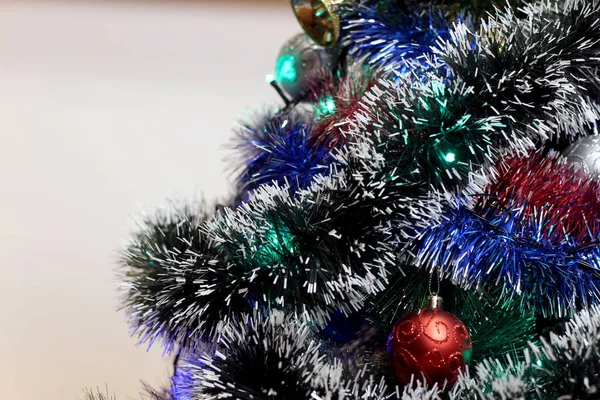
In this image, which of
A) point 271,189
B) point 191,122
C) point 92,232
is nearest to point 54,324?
point 92,232

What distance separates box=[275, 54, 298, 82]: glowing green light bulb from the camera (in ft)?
1.53

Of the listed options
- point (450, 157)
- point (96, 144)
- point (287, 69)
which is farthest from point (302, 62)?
point (96, 144)

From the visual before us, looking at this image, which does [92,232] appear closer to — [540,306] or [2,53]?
[2,53]

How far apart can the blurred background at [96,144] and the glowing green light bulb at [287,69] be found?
0.67ft

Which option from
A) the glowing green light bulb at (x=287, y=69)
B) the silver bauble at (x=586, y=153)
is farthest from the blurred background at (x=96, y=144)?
the silver bauble at (x=586, y=153)

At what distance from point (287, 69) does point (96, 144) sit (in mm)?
408

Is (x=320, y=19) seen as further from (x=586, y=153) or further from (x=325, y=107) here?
(x=586, y=153)

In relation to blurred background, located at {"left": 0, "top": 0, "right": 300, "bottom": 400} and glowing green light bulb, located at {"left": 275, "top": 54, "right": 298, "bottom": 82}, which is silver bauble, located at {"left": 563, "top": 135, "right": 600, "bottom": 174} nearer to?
glowing green light bulb, located at {"left": 275, "top": 54, "right": 298, "bottom": 82}

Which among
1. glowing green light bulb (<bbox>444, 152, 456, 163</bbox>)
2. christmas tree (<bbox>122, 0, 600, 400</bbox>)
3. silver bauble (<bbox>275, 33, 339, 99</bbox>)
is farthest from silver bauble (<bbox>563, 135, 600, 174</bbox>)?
silver bauble (<bbox>275, 33, 339, 99</bbox>)

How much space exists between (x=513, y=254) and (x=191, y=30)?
704 mm

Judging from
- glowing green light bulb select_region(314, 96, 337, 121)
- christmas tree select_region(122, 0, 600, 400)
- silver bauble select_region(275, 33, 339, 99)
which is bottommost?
christmas tree select_region(122, 0, 600, 400)

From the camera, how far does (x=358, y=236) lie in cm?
29

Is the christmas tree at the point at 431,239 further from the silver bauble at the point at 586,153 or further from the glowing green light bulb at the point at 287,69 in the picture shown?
the glowing green light bulb at the point at 287,69

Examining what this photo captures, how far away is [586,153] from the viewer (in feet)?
1.13
